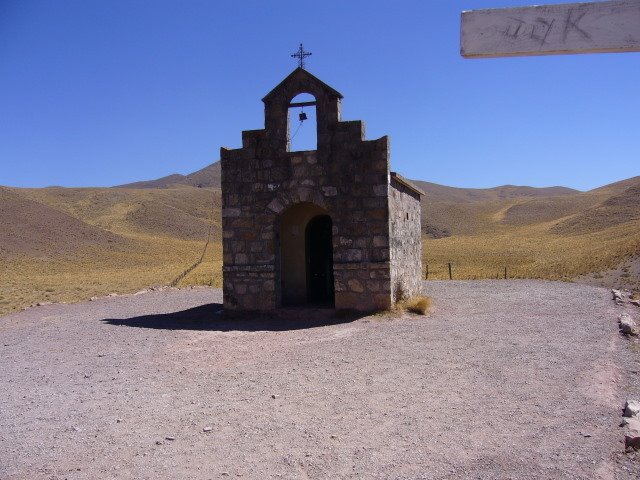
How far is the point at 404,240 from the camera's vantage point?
15188 mm

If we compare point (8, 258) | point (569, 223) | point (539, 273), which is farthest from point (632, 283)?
point (569, 223)

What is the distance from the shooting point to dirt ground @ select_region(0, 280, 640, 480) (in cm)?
516

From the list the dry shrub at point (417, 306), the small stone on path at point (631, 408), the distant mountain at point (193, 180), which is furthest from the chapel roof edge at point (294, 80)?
the distant mountain at point (193, 180)

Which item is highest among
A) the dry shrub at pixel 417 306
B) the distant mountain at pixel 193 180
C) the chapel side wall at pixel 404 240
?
the distant mountain at pixel 193 180

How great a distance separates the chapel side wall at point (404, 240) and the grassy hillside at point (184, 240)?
8.32 m

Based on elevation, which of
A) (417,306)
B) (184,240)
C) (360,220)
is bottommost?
(417,306)

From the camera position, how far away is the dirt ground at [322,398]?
16.9 ft

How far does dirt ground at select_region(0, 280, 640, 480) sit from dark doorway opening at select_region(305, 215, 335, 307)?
2.77m

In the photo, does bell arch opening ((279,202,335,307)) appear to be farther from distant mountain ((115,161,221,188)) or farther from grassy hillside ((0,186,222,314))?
distant mountain ((115,161,221,188))

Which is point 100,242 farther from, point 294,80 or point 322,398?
point 322,398

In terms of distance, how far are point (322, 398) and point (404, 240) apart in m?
8.60

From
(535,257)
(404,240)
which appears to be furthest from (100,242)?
(404,240)

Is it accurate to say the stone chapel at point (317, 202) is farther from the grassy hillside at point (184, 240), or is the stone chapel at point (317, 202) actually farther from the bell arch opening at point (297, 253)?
the grassy hillside at point (184, 240)

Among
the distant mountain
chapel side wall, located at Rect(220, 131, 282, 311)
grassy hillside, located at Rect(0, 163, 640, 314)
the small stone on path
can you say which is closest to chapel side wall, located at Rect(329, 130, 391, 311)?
chapel side wall, located at Rect(220, 131, 282, 311)
